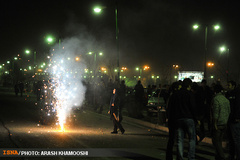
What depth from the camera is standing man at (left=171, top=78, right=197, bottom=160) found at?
24.7 ft

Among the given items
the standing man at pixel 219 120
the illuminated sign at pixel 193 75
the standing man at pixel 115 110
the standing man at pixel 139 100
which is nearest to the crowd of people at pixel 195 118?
the standing man at pixel 219 120

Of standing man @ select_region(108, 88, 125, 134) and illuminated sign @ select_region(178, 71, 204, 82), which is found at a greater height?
illuminated sign @ select_region(178, 71, 204, 82)

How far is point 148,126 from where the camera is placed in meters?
16.3

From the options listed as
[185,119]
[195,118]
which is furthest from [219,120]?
[185,119]

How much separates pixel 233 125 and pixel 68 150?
402 cm

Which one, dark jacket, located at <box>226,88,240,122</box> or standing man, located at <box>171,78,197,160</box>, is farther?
dark jacket, located at <box>226,88,240,122</box>

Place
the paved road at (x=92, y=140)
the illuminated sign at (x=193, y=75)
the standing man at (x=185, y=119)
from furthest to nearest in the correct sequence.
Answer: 1. the illuminated sign at (x=193, y=75)
2. the paved road at (x=92, y=140)
3. the standing man at (x=185, y=119)

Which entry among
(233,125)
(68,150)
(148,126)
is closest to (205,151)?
(233,125)

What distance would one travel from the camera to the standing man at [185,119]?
7.54 meters

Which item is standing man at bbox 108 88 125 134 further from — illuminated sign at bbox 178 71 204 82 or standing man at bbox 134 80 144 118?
illuminated sign at bbox 178 71 204 82

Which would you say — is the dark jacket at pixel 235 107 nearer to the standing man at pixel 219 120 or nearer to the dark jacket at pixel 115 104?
the standing man at pixel 219 120

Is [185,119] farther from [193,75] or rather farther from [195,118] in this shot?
[193,75]

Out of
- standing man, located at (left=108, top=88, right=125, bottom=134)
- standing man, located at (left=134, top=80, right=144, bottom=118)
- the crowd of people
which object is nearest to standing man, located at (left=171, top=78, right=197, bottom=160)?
the crowd of people

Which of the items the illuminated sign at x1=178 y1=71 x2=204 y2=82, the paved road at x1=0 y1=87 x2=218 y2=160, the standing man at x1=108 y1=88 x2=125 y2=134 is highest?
the illuminated sign at x1=178 y1=71 x2=204 y2=82
